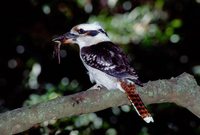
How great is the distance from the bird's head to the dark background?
132cm

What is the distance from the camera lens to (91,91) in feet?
10.2

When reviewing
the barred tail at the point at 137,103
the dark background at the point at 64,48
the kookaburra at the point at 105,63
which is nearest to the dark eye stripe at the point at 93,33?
the kookaburra at the point at 105,63

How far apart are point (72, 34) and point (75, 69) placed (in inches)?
67.4

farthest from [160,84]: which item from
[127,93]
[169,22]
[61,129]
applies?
[169,22]

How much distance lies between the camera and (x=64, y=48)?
5344mm

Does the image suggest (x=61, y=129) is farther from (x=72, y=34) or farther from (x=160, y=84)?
(x=160, y=84)

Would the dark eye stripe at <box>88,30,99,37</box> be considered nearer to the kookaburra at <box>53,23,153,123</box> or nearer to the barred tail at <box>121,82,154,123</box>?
the kookaburra at <box>53,23,153,123</box>

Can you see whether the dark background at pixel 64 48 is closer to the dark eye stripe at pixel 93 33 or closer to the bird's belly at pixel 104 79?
the dark eye stripe at pixel 93 33

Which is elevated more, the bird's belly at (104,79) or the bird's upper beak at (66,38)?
the bird's upper beak at (66,38)

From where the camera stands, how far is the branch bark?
9.64ft

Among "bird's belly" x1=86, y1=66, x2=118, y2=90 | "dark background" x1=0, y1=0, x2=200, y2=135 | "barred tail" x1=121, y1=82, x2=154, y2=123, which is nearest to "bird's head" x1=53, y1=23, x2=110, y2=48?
"bird's belly" x1=86, y1=66, x2=118, y2=90

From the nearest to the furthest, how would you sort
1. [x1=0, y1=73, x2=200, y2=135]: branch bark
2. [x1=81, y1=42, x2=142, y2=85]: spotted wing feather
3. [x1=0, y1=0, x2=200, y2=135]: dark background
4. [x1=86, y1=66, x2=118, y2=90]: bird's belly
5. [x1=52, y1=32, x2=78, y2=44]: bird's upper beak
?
[x1=0, y1=73, x2=200, y2=135]: branch bark < [x1=81, y1=42, x2=142, y2=85]: spotted wing feather < [x1=86, y1=66, x2=118, y2=90]: bird's belly < [x1=52, y1=32, x2=78, y2=44]: bird's upper beak < [x1=0, y1=0, x2=200, y2=135]: dark background

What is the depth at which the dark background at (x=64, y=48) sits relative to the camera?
5.16 meters

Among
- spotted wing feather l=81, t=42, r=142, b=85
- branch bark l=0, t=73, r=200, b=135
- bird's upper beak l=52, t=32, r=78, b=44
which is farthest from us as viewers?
bird's upper beak l=52, t=32, r=78, b=44
